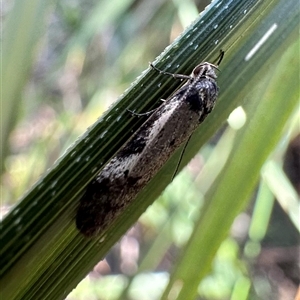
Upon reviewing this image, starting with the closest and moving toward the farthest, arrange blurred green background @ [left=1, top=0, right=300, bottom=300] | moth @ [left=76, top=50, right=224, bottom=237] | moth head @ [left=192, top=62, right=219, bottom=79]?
moth @ [left=76, top=50, right=224, bottom=237]
moth head @ [left=192, top=62, right=219, bottom=79]
blurred green background @ [left=1, top=0, right=300, bottom=300]

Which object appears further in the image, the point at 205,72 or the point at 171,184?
the point at 171,184

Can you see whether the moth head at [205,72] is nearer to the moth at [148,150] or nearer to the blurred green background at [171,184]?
the moth at [148,150]

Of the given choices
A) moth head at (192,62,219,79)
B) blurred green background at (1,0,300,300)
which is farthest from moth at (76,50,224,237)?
blurred green background at (1,0,300,300)

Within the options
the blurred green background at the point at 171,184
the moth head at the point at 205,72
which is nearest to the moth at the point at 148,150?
the moth head at the point at 205,72

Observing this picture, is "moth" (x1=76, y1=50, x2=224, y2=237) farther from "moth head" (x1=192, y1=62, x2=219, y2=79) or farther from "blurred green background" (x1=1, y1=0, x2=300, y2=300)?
"blurred green background" (x1=1, y1=0, x2=300, y2=300)

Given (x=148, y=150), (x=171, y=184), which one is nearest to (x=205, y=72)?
(x=148, y=150)

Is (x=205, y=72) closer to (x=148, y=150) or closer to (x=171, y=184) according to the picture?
(x=148, y=150)

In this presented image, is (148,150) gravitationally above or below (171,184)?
above
